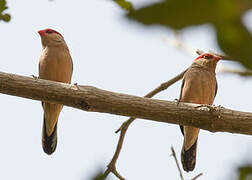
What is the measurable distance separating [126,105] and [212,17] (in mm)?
3972

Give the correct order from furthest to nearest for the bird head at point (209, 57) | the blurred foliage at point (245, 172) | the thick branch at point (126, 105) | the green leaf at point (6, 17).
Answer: the bird head at point (209, 57) < the thick branch at point (126, 105) < the green leaf at point (6, 17) < the blurred foliage at point (245, 172)

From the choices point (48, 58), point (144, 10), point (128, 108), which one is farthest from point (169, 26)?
point (48, 58)

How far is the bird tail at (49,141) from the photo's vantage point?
19.9 feet

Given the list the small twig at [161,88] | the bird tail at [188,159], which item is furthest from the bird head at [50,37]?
the bird tail at [188,159]

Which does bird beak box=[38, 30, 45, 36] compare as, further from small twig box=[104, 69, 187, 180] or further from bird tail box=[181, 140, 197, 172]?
bird tail box=[181, 140, 197, 172]

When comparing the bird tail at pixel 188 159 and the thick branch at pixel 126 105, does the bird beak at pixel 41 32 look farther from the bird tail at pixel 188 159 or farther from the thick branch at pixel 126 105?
the bird tail at pixel 188 159

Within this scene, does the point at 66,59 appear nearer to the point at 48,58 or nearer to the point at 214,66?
the point at 48,58

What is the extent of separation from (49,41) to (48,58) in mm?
563

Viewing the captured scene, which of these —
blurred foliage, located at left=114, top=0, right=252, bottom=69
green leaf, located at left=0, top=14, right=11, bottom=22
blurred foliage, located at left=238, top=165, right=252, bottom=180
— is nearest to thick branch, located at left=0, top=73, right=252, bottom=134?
green leaf, located at left=0, top=14, right=11, bottom=22

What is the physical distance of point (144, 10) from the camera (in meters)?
0.38

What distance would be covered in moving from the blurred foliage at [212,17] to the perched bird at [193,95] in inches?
215

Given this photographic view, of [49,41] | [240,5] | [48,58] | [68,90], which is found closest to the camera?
[240,5]

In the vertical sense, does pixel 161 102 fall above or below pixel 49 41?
below

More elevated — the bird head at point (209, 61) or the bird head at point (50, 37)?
the bird head at point (50, 37)
